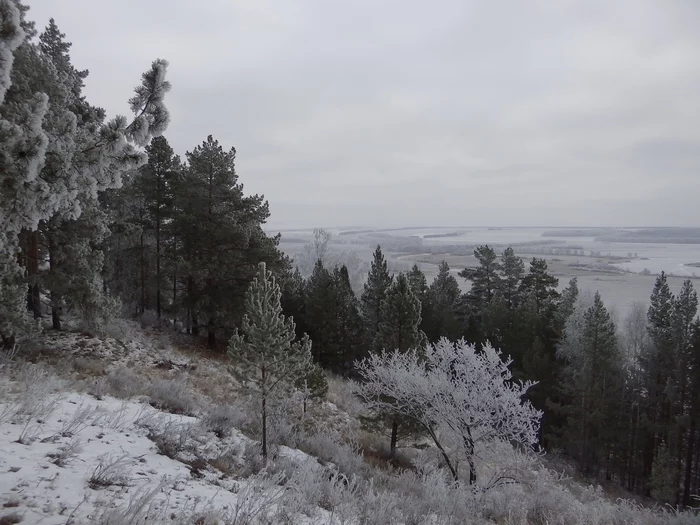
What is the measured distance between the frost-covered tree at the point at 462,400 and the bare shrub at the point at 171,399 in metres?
5.95

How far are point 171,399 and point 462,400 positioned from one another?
8.14 metres

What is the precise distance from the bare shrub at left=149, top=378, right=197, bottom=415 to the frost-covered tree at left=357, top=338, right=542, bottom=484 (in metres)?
5.95

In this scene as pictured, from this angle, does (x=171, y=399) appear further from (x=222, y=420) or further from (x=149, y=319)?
(x=149, y=319)

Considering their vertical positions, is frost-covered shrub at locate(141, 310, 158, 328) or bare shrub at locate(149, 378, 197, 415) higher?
bare shrub at locate(149, 378, 197, 415)

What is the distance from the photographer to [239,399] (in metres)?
12.7

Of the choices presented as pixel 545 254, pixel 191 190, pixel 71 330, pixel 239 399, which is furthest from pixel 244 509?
pixel 545 254

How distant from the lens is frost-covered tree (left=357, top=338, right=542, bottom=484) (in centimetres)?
1152

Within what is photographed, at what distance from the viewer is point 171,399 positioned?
928 cm

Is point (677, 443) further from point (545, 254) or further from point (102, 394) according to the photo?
point (545, 254)

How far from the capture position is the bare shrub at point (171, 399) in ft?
28.9

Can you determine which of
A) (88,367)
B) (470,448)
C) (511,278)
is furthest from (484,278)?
(88,367)

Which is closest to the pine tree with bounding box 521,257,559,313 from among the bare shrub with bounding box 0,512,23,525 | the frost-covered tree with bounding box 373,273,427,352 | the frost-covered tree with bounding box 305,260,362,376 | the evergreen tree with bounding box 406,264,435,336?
the evergreen tree with bounding box 406,264,435,336

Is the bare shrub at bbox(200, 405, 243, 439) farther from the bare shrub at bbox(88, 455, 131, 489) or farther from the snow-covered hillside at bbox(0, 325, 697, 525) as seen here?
the bare shrub at bbox(88, 455, 131, 489)

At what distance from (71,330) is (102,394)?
7676 millimetres
